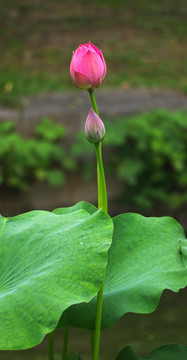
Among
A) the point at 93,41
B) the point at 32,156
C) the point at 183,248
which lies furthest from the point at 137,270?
the point at 93,41

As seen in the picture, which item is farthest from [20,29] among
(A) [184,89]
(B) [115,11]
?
(A) [184,89]

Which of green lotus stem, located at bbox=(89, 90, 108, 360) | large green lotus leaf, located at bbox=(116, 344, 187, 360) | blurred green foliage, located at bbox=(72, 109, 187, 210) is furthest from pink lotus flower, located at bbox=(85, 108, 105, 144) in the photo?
blurred green foliage, located at bbox=(72, 109, 187, 210)

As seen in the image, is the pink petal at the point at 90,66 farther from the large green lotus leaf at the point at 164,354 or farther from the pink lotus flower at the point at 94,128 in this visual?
the large green lotus leaf at the point at 164,354

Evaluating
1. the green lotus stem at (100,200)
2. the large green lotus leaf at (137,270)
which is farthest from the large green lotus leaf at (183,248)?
the green lotus stem at (100,200)

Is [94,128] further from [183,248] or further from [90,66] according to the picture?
[183,248]

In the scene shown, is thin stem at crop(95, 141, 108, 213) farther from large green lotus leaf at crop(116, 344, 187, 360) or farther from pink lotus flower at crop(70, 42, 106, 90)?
large green lotus leaf at crop(116, 344, 187, 360)
